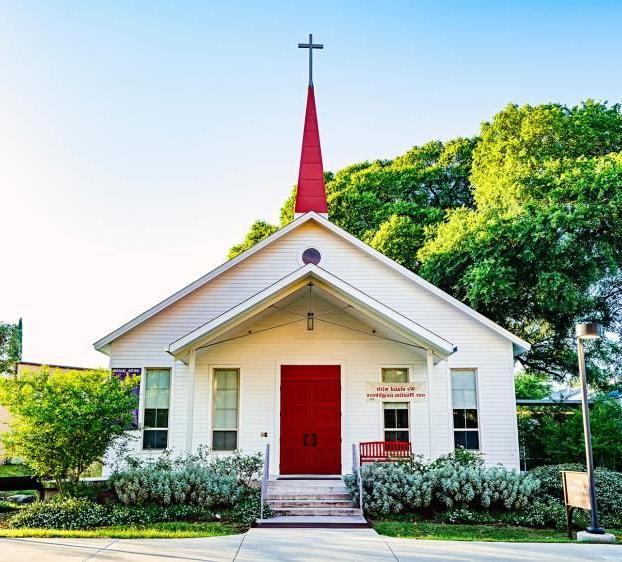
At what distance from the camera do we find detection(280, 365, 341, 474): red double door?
14289 mm

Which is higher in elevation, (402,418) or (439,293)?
(439,293)

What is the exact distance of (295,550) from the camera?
8266 millimetres

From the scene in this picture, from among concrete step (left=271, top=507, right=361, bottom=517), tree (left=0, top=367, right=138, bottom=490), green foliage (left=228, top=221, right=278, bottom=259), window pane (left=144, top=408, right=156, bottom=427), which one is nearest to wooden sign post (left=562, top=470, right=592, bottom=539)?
concrete step (left=271, top=507, right=361, bottom=517)

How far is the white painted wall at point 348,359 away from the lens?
1451 cm

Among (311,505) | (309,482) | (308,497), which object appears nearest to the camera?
(311,505)

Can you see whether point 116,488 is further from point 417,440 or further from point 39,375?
point 417,440

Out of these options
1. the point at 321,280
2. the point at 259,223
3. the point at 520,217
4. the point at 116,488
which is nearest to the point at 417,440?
the point at 321,280

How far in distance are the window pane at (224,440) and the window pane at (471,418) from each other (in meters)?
5.37

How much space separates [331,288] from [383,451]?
359cm

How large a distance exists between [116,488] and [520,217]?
13447mm

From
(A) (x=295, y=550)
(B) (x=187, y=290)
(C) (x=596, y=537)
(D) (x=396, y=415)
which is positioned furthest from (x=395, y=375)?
(A) (x=295, y=550)

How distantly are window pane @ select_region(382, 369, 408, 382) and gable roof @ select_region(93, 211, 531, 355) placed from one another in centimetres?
203

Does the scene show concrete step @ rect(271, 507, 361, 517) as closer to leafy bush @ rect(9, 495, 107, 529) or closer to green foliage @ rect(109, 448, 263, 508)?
green foliage @ rect(109, 448, 263, 508)

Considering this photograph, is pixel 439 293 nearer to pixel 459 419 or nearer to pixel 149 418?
pixel 459 419
